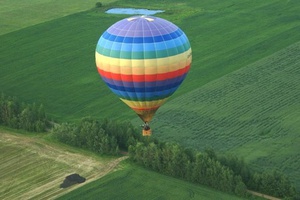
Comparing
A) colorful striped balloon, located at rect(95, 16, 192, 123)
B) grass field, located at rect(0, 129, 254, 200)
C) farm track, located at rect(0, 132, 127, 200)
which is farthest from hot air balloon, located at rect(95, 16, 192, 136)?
farm track, located at rect(0, 132, 127, 200)

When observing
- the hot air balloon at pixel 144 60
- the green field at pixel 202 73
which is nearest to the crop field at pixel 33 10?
the green field at pixel 202 73

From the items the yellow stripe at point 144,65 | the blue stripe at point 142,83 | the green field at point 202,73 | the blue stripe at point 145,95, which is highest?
the yellow stripe at point 144,65

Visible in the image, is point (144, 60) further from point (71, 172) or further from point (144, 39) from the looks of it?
point (71, 172)

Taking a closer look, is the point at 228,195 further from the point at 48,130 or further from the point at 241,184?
the point at 48,130

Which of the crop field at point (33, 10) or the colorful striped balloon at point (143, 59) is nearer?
the colorful striped balloon at point (143, 59)

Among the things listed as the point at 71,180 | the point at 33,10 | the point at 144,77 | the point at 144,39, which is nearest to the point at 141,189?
the point at 71,180

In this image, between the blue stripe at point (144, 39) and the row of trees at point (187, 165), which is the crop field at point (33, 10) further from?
the blue stripe at point (144, 39)
